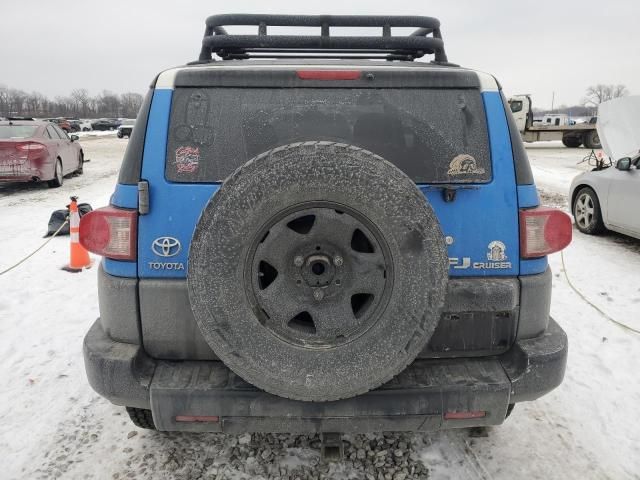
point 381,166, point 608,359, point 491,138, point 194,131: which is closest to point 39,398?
point 194,131

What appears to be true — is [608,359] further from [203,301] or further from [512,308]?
[203,301]

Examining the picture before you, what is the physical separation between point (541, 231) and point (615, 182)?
6.01m

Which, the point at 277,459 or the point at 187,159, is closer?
the point at 187,159

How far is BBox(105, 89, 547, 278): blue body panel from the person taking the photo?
7.41 ft

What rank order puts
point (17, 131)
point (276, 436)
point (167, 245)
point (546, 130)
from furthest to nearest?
Answer: point (546, 130), point (17, 131), point (276, 436), point (167, 245)

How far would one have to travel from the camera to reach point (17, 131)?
12062 millimetres

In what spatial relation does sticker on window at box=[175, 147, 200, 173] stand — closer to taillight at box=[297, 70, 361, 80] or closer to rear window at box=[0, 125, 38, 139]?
taillight at box=[297, 70, 361, 80]

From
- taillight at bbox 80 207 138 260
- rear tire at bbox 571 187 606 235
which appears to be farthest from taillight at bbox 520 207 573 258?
rear tire at bbox 571 187 606 235

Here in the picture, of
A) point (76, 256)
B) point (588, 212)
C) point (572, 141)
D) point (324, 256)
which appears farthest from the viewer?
point (572, 141)

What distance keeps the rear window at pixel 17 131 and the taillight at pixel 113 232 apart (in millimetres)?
11542

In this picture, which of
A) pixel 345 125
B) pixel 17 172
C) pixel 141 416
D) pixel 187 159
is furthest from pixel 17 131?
pixel 345 125

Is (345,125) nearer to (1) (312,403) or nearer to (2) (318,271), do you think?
(2) (318,271)

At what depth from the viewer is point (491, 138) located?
2355 millimetres

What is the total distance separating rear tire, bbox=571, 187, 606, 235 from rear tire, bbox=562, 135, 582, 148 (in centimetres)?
2392
